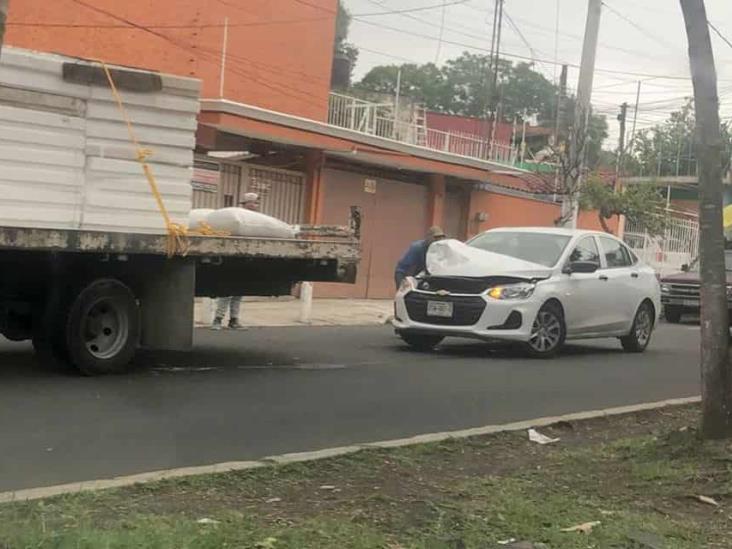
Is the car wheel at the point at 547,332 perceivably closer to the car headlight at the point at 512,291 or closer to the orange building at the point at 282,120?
the car headlight at the point at 512,291

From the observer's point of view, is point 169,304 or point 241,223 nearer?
point 169,304

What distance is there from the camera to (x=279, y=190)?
65.2 ft

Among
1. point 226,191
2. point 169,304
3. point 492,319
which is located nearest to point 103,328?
point 169,304

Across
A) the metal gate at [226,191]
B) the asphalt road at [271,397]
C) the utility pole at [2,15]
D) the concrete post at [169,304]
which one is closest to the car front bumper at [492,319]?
the asphalt road at [271,397]

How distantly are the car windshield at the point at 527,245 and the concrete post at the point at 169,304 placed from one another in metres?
4.77

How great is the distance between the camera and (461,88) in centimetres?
6031

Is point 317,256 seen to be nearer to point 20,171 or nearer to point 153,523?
point 20,171

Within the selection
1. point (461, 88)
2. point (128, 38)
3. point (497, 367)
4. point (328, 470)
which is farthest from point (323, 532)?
point (461, 88)

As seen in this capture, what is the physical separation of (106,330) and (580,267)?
6214 millimetres

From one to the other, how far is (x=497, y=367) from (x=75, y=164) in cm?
517

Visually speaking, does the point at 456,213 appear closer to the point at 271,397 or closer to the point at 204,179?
the point at 204,179

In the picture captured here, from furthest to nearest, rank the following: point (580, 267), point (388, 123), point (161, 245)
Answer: point (388, 123), point (580, 267), point (161, 245)

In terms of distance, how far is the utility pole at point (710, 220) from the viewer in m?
6.27

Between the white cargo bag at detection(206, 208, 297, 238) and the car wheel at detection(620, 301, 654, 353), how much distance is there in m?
6.17
